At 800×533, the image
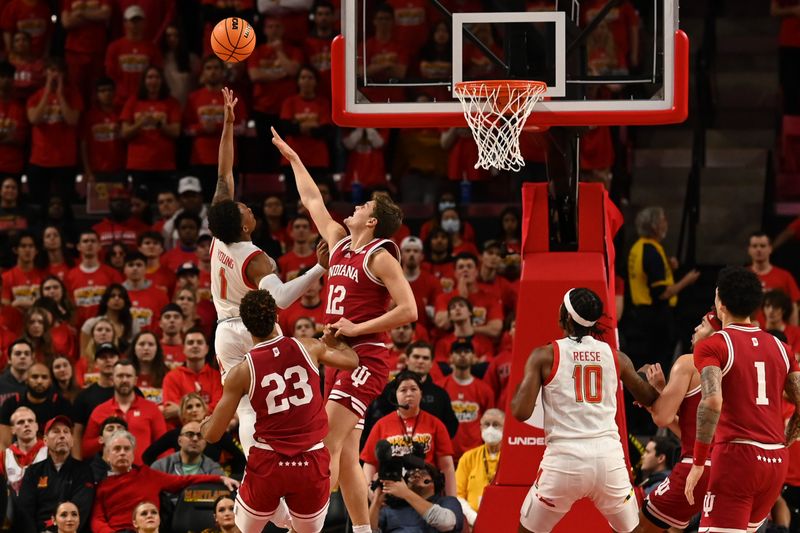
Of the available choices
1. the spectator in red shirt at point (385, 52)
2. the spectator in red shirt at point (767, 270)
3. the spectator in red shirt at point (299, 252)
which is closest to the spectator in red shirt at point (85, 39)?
the spectator in red shirt at point (385, 52)

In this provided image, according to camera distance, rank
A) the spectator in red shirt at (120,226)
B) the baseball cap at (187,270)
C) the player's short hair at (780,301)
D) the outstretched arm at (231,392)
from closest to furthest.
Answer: the outstretched arm at (231,392)
the player's short hair at (780,301)
the baseball cap at (187,270)
the spectator in red shirt at (120,226)

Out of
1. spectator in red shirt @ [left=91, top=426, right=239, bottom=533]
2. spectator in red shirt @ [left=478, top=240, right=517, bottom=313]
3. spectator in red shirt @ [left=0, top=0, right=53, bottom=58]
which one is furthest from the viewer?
spectator in red shirt @ [left=0, top=0, right=53, bottom=58]

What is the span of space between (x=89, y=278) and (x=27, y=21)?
429cm

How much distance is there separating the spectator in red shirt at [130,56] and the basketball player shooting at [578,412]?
9.37 m

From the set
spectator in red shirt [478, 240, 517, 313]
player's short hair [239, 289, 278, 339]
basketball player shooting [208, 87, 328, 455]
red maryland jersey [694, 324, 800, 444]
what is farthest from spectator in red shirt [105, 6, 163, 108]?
red maryland jersey [694, 324, 800, 444]

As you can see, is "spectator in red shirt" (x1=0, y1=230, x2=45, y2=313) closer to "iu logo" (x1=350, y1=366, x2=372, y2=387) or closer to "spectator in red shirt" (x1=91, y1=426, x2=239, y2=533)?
"spectator in red shirt" (x1=91, y1=426, x2=239, y2=533)

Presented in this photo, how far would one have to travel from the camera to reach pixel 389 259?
9.46 m

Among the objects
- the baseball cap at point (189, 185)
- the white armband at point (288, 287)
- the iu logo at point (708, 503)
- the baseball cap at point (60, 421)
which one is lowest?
the baseball cap at point (60, 421)

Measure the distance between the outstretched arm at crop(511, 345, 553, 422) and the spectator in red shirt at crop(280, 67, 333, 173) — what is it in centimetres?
821

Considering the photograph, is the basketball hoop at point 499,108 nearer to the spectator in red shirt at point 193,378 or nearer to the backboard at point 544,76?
the backboard at point 544,76

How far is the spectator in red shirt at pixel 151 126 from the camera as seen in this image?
1670cm

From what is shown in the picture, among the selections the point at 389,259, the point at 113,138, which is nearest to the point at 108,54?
the point at 113,138

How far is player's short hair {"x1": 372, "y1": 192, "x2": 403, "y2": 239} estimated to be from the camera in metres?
9.61

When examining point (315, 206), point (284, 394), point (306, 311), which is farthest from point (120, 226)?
point (284, 394)
